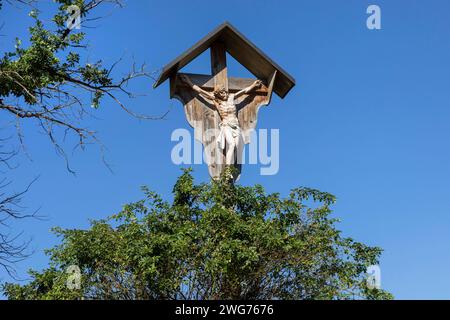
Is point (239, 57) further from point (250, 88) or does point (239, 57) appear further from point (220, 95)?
point (220, 95)

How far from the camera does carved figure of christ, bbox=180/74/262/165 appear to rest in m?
9.50

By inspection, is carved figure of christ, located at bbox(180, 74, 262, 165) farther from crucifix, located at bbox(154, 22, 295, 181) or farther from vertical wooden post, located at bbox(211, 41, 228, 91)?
vertical wooden post, located at bbox(211, 41, 228, 91)

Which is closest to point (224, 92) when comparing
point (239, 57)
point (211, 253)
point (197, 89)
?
point (197, 89)

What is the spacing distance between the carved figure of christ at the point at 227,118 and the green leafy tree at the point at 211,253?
3.12 feet

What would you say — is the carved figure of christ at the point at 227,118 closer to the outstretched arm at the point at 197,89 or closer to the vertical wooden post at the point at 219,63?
the outstretched arm at the point at 197,89

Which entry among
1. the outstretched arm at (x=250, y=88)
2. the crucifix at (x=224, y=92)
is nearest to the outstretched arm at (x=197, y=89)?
the crucifix at (x=224, y=92)

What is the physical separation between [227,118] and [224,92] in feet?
1.28

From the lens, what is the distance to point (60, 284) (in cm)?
782

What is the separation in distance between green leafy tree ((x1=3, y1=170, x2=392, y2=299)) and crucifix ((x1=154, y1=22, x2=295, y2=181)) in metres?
0.97

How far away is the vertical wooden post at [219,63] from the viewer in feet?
32.9

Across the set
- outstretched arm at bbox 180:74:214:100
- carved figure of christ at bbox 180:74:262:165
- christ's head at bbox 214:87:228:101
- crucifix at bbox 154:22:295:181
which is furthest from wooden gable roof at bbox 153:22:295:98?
christ's head at bbox 214:87:228:101

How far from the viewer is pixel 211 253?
25.0ft
